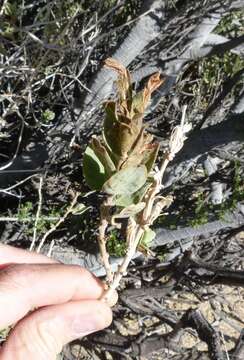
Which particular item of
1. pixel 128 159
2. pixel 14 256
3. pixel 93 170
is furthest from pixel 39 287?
pixel 128 159

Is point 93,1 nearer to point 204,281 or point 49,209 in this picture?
point 49,209

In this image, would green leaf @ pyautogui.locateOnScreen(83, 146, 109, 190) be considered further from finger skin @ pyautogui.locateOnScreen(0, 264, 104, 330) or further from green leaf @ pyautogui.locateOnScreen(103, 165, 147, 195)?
finger skin @ pyautogui.locateOnScreen(0, 264, 104, 330)

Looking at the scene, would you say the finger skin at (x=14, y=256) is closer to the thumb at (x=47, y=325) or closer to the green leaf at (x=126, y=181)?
the thumb at (x=47, y=325)

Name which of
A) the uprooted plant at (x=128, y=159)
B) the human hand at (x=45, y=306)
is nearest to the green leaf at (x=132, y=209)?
the uprooted plant at (x=128, y=159)

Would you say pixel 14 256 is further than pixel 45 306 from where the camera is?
Yes

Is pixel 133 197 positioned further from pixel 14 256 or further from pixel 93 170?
pixel 14 256

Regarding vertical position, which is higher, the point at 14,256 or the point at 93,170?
the point at 93,170
